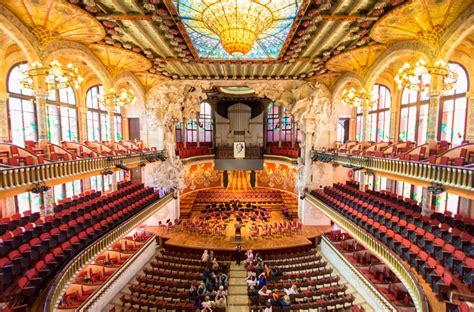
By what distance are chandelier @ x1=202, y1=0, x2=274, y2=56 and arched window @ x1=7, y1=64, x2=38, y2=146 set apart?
9.21m

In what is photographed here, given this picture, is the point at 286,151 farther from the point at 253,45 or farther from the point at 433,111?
the point at 253,45

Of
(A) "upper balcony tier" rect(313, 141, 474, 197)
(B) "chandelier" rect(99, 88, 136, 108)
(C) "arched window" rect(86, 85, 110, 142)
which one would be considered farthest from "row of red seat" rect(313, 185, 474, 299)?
(C) "arched window" rect(86, 85, 110, 142)

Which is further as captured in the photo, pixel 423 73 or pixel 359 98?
pixel 359 98

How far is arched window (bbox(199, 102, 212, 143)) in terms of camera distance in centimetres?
2289

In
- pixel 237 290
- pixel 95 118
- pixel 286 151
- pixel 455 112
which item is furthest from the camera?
pixel 286 151

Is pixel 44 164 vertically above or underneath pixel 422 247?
above

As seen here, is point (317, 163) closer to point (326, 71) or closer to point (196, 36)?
point (326, 71)

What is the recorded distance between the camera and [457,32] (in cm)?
733

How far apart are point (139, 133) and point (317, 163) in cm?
1331

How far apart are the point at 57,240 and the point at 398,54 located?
1378cm

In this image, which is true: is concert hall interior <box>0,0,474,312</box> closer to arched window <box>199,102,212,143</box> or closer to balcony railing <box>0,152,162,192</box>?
balcony railing <box>0,152,162,192</box>

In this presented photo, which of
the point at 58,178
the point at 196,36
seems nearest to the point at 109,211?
the point at 58,178

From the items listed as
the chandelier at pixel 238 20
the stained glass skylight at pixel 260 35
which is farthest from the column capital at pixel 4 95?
the chandelier at pixel 238 20

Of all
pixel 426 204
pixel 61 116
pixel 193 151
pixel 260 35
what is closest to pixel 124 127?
pixel 61 116
